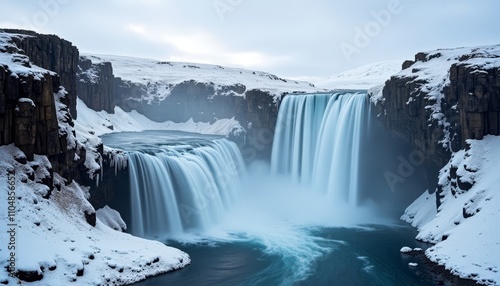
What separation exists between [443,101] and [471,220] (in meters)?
14.1

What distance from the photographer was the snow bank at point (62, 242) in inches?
899

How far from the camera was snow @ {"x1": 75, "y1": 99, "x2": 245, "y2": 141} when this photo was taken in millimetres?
85625

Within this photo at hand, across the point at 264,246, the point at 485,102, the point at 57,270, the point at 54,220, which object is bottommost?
the point at 264,246

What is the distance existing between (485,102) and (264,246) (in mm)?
22151

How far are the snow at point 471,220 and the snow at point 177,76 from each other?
51233mm

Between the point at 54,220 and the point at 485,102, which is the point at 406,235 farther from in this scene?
the point at 54,220

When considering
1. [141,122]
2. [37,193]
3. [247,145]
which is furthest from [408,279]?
[141,122]

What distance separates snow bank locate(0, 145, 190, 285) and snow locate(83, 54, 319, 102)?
6140cm

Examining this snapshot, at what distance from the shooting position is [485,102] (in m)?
36.4

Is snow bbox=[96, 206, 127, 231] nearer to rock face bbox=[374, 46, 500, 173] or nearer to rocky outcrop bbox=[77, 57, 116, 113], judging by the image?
rock face bbox=[374, 46, 500, 173]

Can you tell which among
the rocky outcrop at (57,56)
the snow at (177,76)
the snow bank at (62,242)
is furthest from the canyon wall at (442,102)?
the rocky outcrop at (57,56)

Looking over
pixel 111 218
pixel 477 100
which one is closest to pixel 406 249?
pixel 477 100

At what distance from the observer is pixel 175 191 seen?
137ft

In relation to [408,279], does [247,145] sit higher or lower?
higher
